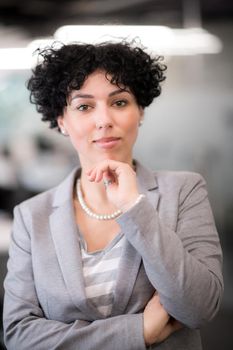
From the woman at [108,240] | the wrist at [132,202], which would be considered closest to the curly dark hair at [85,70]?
the woman at [108,240]

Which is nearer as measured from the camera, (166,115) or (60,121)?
(60,121)

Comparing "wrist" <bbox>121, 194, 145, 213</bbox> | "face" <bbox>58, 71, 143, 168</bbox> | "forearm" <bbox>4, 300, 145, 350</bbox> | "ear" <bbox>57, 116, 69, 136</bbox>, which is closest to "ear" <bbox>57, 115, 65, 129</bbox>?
"ear" <bbox>57, 116, 69, 136</bbox>

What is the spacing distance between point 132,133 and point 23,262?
0.59 meters

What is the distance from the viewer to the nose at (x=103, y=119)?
4.76 ft

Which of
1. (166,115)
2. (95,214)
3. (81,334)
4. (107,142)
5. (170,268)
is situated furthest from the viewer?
(166,115)

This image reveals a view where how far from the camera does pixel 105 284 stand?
1.45 metres

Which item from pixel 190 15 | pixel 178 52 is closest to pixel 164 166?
pixel 178 52

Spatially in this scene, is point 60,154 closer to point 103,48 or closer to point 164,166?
point 164,166

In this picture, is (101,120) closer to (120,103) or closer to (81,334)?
(120,103)

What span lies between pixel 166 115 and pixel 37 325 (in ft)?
7.33

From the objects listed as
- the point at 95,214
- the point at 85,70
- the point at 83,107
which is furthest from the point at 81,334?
the point at 85,70

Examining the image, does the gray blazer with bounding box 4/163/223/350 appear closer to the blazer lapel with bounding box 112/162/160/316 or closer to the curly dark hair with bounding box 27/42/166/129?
the blazer lapel with bounding box 112/162/160/316

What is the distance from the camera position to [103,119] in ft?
4.77

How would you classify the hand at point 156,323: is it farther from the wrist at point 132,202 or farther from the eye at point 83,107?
the eye at point 83,107
